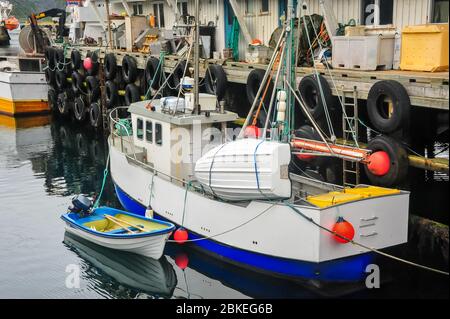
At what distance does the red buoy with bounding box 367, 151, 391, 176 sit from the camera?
1165 cm

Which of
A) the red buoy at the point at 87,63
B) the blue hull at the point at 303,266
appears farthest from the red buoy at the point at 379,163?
the red buoy at the point at 87,63

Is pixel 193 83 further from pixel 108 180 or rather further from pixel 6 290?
pixel 108 180

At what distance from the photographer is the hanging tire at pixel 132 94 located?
24.2 meters

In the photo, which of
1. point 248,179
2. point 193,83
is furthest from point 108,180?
point 248,179

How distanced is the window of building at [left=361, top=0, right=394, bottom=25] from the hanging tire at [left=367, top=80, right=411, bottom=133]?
4.31m

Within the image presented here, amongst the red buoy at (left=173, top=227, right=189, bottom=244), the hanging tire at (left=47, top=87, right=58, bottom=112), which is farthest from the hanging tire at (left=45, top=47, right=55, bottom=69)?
the red buoy at (left=173, top=227, right=189, bottom=244)

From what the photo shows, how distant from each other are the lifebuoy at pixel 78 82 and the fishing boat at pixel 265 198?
16.2m

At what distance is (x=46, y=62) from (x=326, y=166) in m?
24.5

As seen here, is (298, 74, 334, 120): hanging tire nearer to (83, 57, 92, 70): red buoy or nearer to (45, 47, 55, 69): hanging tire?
(83, 57, 92, 70): red buoy

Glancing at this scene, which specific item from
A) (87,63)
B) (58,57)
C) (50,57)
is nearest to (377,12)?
(87,63)

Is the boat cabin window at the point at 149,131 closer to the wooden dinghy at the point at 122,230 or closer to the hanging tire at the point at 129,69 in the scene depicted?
the wooden dinghy at the point at 122,230

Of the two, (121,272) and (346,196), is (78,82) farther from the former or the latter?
(346,196)

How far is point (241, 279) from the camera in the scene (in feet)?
37.9

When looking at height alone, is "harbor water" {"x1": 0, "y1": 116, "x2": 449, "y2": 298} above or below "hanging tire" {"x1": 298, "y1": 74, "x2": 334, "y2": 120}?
below
